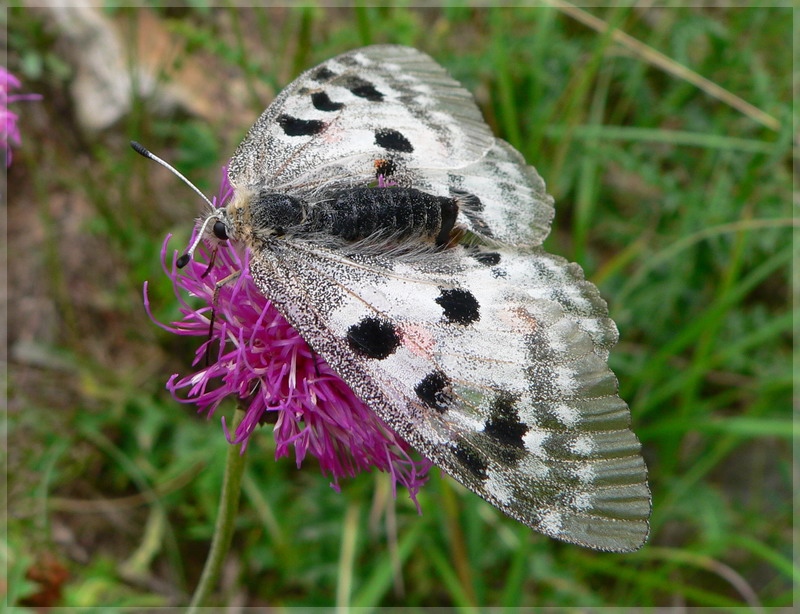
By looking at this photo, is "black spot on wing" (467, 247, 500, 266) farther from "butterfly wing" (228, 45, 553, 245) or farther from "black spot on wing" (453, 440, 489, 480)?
"black spot on wing" (453, 440, 489, 480)

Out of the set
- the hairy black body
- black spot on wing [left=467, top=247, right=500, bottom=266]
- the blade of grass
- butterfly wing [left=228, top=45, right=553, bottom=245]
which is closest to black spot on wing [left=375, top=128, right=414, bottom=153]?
butterfly wing [left=228, top=45, right=553, bottom=245]

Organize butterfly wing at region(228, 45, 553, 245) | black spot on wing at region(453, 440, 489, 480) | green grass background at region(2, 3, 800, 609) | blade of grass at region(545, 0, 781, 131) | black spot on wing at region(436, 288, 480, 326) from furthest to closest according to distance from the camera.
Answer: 1. blade of grass at region(545, 0, 781, 131)
2. green grass background at region(2, 3, 800, 609)
3. butterfly wing at region(228, 45, 553, 245)
4. black spot on wing at region(436, 288, 480, 326)
5. black spot on wing at region(453, 440, 489, 480)

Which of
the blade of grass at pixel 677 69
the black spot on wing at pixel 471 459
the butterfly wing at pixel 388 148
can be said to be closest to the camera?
the black spot on wing at pixel 471 459

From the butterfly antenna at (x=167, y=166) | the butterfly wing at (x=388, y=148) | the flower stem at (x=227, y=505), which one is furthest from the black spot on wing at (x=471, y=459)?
the butterfly antenna at (x=167, y=166)

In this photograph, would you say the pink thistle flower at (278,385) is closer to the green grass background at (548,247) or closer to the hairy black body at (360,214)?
the hairy black body at (360,214)

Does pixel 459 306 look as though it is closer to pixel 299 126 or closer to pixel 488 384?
pixel 488 384
